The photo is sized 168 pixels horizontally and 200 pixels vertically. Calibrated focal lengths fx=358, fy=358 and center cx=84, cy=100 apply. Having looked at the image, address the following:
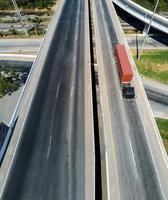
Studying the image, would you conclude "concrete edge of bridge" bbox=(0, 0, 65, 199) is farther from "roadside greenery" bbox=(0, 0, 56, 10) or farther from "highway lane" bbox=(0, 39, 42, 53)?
"roadside greenery" bbox=(0, 0, 56, 10)

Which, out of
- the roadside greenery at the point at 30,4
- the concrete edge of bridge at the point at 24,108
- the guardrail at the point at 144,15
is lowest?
the roadside greenery at the point at 30,4

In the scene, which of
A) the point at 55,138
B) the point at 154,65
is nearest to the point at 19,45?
the point at 154,65

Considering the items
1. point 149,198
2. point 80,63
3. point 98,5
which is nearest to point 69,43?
point 80,63

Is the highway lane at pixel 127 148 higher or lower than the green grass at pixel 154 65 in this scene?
higher

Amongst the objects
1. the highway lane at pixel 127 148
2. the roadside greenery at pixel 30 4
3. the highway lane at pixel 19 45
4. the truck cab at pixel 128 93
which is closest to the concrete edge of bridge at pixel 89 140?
the highway lane at pixel 127 148

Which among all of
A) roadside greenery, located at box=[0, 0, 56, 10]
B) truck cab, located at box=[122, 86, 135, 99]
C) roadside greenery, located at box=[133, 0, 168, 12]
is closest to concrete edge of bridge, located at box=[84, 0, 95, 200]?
truck cab, located at box=[122, 86, 135, 99]

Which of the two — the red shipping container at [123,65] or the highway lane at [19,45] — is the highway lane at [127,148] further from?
the highway lane at [19,45]

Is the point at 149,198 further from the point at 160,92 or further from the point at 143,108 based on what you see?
the point at 160,92
